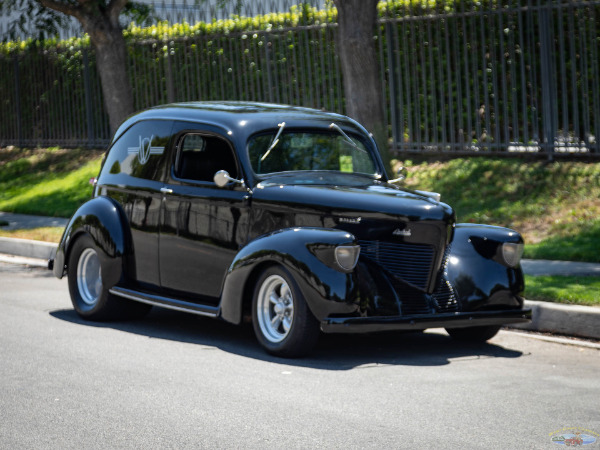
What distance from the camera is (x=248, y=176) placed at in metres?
8.10

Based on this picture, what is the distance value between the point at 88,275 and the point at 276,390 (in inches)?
131

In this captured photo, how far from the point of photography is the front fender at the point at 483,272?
7852mm

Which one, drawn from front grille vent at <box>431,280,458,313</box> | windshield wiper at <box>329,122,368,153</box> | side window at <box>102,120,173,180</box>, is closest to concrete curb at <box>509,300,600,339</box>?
front grille vent at <box>431,280,458,313</box>

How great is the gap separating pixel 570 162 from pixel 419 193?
6940mm

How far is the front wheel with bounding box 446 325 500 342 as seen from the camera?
26.8 ft

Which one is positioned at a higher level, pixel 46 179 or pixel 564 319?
pixel 46 179

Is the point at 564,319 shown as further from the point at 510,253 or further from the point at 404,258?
the point at 404,258

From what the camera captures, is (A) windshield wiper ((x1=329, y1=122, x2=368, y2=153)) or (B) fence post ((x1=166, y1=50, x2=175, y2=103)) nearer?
(A) windshield wiper ((x1=329, y1=122, x2=368, y2=153))

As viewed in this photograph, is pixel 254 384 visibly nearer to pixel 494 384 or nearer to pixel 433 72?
pixel 494 384

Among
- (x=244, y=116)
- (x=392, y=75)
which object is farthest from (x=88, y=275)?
(x=392, y=75)

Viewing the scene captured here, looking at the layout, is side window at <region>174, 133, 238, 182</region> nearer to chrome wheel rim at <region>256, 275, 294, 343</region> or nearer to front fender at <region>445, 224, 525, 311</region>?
chrome wheel rim at <region>256, 275, 294, 343</region>

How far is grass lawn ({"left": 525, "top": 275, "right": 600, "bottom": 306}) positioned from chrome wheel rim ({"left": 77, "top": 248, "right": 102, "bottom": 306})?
3.68 m

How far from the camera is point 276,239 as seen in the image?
7.46m

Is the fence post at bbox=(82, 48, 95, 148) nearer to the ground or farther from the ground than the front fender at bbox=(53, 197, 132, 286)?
farther from the ground
